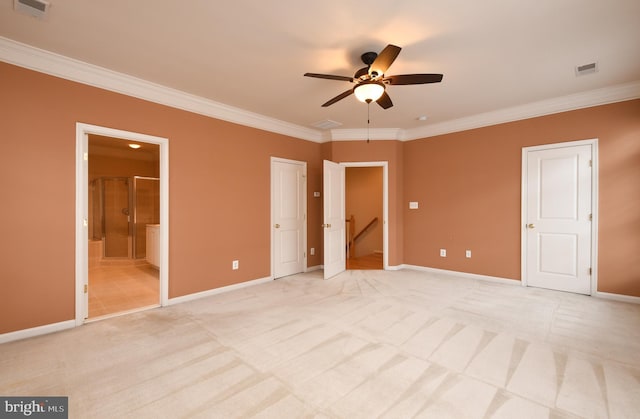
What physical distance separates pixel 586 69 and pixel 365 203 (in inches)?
203

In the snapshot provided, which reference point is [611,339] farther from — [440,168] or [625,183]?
[440,168]

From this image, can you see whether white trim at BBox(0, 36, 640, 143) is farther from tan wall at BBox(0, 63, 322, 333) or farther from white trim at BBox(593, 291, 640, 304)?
white trim at BBox(593, 291, 640, 304)

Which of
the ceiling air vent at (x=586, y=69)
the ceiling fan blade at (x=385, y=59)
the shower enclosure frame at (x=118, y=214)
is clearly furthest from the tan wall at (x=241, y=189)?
the shower enclosure frame at (x=118, y=214)

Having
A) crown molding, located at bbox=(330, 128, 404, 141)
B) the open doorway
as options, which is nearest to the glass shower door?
crown molding, located at bbox=(330, 128, 404, 141)

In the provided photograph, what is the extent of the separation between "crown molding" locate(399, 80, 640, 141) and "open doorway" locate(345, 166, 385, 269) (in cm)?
241

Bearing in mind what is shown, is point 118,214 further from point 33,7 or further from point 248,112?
point 33,7

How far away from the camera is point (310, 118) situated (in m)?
4.72

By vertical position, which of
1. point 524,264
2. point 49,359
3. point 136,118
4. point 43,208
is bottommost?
point 49,359

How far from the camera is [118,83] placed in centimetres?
317

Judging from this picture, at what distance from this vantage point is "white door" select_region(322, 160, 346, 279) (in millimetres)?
4895

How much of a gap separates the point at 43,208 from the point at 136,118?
132 centimetres

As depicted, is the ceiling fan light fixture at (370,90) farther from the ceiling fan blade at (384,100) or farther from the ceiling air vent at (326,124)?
the ceiling air vent at (326,124)

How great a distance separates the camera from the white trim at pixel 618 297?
3.53m

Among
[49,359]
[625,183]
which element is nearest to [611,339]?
[625,183]
